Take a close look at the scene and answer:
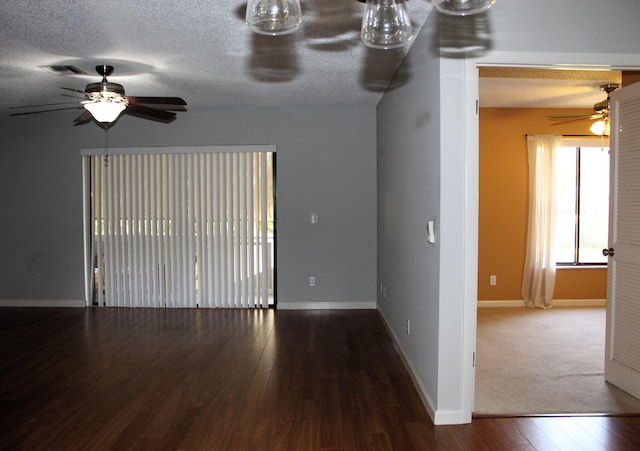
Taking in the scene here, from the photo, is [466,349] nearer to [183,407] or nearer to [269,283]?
[183,407]

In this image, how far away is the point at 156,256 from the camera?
19.5 ft

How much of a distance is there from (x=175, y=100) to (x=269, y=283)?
285 centimetres

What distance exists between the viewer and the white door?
309cm

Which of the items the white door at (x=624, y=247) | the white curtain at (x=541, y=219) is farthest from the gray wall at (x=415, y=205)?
the white curtain at (x=541, y=219)

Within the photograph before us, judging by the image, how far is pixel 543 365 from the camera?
378cm

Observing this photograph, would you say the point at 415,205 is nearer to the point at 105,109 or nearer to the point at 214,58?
the point at 214,58

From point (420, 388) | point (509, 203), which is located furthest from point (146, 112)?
point (509, 203)

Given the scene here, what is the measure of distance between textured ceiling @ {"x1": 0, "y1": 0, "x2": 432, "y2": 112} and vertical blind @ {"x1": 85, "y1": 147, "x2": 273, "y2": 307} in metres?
0.97

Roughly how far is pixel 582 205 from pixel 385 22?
5999mm

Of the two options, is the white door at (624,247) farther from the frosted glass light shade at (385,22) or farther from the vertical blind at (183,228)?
the vertical blind at (183,228)

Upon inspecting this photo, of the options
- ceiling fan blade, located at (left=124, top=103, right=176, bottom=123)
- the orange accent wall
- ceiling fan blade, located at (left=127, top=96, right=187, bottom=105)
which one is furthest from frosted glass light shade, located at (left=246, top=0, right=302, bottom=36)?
the orange accent wall

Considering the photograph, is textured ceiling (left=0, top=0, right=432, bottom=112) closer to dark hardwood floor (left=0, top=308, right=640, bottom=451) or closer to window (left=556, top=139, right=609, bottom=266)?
dark hardwood floor (left=0, top=308, right=640, bottom=451)

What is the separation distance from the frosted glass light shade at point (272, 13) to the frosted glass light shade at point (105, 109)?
3.01 meters

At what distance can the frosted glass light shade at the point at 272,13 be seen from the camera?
116 centimetres
